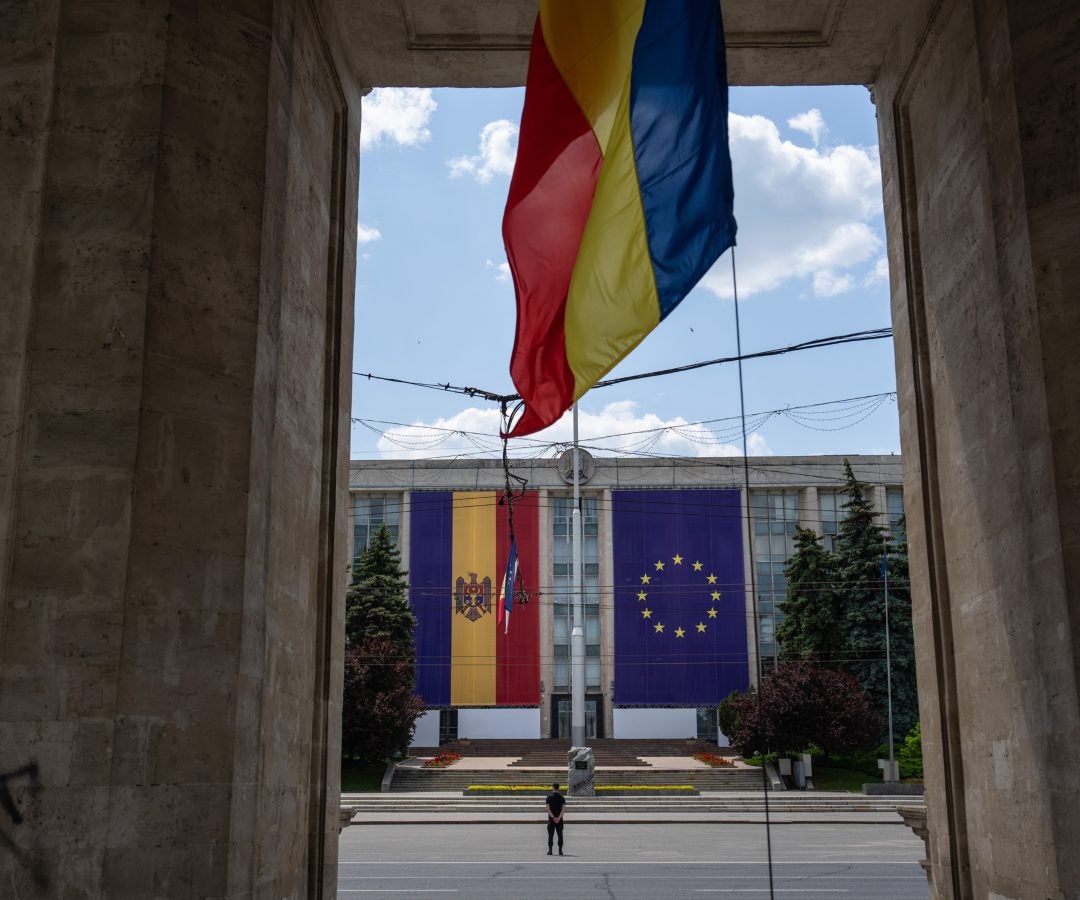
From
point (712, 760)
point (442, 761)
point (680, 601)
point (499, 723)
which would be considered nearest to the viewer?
point (712, 760)


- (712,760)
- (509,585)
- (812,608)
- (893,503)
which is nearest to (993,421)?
(509,585)

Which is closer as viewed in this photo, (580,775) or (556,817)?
(556,817)

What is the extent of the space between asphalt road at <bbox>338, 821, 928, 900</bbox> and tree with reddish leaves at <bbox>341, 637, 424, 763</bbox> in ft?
51.5

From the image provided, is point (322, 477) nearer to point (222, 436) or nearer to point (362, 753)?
point (222, 436)

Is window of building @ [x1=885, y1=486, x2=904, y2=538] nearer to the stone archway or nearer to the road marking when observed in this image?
the road marking

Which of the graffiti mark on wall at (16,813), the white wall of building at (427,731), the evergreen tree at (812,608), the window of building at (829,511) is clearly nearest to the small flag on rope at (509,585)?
the evergreen tree at (812,608)

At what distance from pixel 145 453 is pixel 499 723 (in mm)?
57471

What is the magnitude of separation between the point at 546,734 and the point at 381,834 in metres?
33.8

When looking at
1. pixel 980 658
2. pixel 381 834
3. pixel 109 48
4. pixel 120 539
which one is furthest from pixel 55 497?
pixel 381 834

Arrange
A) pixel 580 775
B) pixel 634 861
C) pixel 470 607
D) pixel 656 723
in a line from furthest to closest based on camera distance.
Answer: pixel 470 607 → pixel 656 723 → pixel 580 775 → pixel 634 861

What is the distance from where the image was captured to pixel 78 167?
7504 millimetres

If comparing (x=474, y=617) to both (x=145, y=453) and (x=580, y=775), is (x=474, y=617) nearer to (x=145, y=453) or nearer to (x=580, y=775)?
(x=580, y=775)

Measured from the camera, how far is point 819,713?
46.4m

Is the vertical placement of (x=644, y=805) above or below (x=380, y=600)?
below
